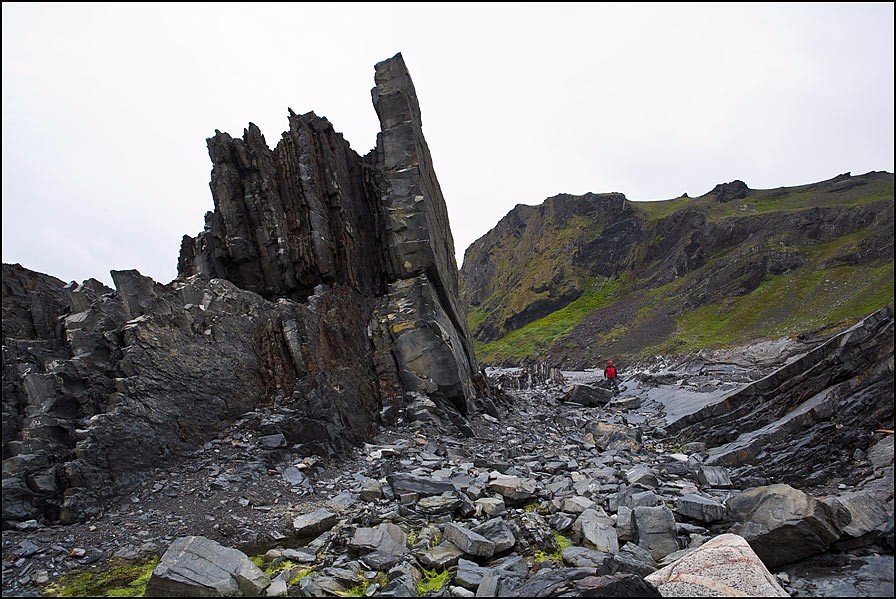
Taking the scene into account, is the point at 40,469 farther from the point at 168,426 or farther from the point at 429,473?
the point at 429,473

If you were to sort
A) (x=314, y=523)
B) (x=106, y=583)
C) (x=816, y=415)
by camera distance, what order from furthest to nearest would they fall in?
(x=816, y=415)
(x=314, y=523)
(x=106, y=583)

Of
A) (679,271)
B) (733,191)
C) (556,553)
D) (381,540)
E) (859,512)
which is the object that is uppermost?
(733,191)

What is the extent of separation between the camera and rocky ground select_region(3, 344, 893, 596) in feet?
23.7

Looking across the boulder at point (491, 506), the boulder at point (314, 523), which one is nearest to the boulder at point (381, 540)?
the boulder at point (314, 523)

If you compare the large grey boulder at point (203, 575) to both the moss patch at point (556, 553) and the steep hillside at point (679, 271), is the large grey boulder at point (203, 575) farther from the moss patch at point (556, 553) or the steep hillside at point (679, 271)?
the steep hillside at point (679, 271)

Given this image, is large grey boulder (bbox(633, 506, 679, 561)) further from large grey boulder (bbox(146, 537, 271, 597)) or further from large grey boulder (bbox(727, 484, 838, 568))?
large grey boulder (bbox(146, 537, 271, 597))

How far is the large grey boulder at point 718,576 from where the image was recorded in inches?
253

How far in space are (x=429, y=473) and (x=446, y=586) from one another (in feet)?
18.0

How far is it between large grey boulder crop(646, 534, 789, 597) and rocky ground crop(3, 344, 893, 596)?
0.08 meters

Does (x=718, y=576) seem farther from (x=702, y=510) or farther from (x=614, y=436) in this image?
(x=614, y=436)

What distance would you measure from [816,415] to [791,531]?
674cm

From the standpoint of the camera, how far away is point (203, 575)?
705cm

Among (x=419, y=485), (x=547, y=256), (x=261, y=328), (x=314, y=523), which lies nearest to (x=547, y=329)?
(x=547, y=256)

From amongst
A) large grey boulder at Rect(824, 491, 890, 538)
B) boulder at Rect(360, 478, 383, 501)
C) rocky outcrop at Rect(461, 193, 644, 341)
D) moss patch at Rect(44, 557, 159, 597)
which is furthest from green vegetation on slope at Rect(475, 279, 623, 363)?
moss patch at Rect(44, 557, 159, 597)
